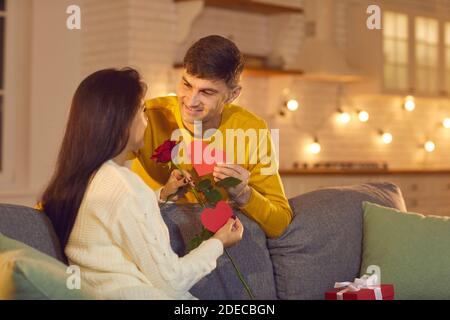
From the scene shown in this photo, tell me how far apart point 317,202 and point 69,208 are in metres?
1.17

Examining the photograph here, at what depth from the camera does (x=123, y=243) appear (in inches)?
84.0

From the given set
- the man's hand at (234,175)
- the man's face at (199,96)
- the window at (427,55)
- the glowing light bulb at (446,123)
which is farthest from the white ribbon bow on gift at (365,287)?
the glowing light bulb at (446,123)

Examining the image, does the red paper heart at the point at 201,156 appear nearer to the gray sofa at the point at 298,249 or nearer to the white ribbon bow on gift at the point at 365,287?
the gray sofa at the point at 298,249

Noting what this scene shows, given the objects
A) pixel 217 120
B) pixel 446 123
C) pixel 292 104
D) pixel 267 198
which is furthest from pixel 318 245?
pixel 446 123

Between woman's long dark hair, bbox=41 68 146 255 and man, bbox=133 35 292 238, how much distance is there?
17.7 inches

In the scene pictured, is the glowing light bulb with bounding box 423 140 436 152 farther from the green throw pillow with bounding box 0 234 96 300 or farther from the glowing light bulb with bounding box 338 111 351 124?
the green throw pillow with bounding box 0 234 96 300

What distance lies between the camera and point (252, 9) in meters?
6.36

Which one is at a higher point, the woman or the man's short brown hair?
the man's short brown hair

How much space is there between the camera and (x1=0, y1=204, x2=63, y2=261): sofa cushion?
7.80ft

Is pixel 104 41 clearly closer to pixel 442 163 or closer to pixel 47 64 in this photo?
pixel 47 64

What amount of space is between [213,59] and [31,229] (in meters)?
0.76

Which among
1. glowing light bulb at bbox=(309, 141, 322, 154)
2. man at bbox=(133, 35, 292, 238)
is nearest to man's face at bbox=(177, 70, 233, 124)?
man at bbox=(133, 35, 292, 238)


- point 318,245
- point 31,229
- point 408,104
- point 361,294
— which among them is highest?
point 408,104

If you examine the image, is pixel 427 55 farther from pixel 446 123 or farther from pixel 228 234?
pixel 228 234
